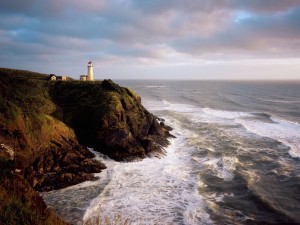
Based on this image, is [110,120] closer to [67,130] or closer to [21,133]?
[67,130]

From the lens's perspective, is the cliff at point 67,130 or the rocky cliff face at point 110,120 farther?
the rocky cliff face at point 110,120

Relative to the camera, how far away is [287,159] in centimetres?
2953

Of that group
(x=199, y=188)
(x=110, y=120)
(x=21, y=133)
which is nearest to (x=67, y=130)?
(x=110, y=120)

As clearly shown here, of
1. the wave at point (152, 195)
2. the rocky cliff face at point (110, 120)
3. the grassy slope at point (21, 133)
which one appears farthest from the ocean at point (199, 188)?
the grassy slope at point (21, 133)

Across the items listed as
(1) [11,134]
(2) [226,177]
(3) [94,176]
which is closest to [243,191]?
(2) [226,177]

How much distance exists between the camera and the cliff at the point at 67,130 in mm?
21656

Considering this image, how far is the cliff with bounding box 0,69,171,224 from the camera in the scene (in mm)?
21656

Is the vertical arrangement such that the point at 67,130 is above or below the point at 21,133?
below

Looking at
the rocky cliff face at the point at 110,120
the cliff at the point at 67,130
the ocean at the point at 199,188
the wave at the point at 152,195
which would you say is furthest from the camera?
the rocky cliff face at the point at 110,120

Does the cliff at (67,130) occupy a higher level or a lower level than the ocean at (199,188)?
higher

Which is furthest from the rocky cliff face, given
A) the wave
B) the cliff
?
the wave

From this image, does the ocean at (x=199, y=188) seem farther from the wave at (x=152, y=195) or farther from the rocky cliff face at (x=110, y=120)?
the rocky cliff face at (x=110, y=120)

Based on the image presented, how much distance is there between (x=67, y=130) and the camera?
2905 centimetres

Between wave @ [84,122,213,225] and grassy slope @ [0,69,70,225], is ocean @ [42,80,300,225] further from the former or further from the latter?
grassy slope @ [0,69,70,225]
